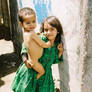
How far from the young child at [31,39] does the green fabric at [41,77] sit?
0.32 ft

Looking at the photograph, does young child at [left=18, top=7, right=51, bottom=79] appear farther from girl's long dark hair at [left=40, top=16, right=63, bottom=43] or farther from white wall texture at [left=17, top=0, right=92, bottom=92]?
white wall texture at [left=17, top=0, right=92, bottom=92]

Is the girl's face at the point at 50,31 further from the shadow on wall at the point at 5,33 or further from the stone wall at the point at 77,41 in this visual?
the shadow on wall at the point at 5,33

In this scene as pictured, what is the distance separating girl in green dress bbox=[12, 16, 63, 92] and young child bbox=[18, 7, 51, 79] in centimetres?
10

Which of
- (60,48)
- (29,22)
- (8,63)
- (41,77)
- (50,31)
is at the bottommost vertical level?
(8,63)

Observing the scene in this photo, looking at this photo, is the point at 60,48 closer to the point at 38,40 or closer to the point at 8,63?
the point at 38,40

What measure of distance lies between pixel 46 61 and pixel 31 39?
40cm

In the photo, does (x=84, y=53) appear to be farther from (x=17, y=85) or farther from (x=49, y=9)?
(x=17, y=85)

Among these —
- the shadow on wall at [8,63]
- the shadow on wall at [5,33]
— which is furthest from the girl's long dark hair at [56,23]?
the shadow on wall at [5,33]

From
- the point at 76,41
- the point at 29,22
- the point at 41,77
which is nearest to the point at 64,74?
the point at 41,77

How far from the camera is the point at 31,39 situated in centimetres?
242

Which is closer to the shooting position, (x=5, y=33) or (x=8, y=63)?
(x=8, y=63)

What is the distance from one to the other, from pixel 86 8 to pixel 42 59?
0.90 meters

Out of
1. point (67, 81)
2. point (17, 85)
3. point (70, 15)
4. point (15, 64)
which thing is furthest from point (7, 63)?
point (70, 15)

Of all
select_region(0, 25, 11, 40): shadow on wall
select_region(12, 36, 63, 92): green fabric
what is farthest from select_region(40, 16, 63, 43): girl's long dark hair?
select_region(0, 25, 11, 40): shadow on wall
